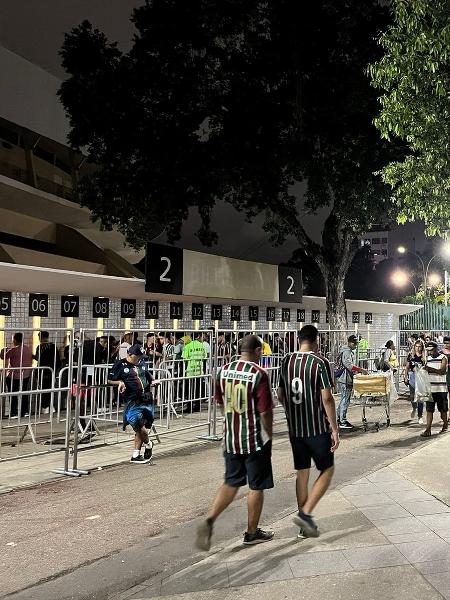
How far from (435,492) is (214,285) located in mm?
13000

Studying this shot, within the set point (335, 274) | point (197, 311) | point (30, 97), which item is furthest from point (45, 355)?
point (30, 97)

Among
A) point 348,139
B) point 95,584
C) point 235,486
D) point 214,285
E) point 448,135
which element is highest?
point 348,139

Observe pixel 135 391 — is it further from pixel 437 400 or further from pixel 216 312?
pixel 216 312

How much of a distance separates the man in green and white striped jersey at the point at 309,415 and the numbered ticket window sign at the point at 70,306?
37.7ft

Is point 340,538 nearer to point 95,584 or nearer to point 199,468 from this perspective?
point 95,584

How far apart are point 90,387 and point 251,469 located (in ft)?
17.2

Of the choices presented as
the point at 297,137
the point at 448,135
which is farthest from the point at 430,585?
the point at 297,137

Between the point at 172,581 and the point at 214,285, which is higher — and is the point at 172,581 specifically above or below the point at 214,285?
below

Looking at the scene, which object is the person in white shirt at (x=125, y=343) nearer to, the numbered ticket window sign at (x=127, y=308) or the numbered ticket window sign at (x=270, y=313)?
the numbered ticket window sign at (x=127, y=308)

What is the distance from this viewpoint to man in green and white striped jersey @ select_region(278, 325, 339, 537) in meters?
5.68

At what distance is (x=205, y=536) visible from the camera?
16.9ft

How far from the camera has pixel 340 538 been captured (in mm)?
5477

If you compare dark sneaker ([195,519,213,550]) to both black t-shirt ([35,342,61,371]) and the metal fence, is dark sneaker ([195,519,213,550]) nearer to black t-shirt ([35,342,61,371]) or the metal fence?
the metal fence

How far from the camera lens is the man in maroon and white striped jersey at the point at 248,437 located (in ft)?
17.4
